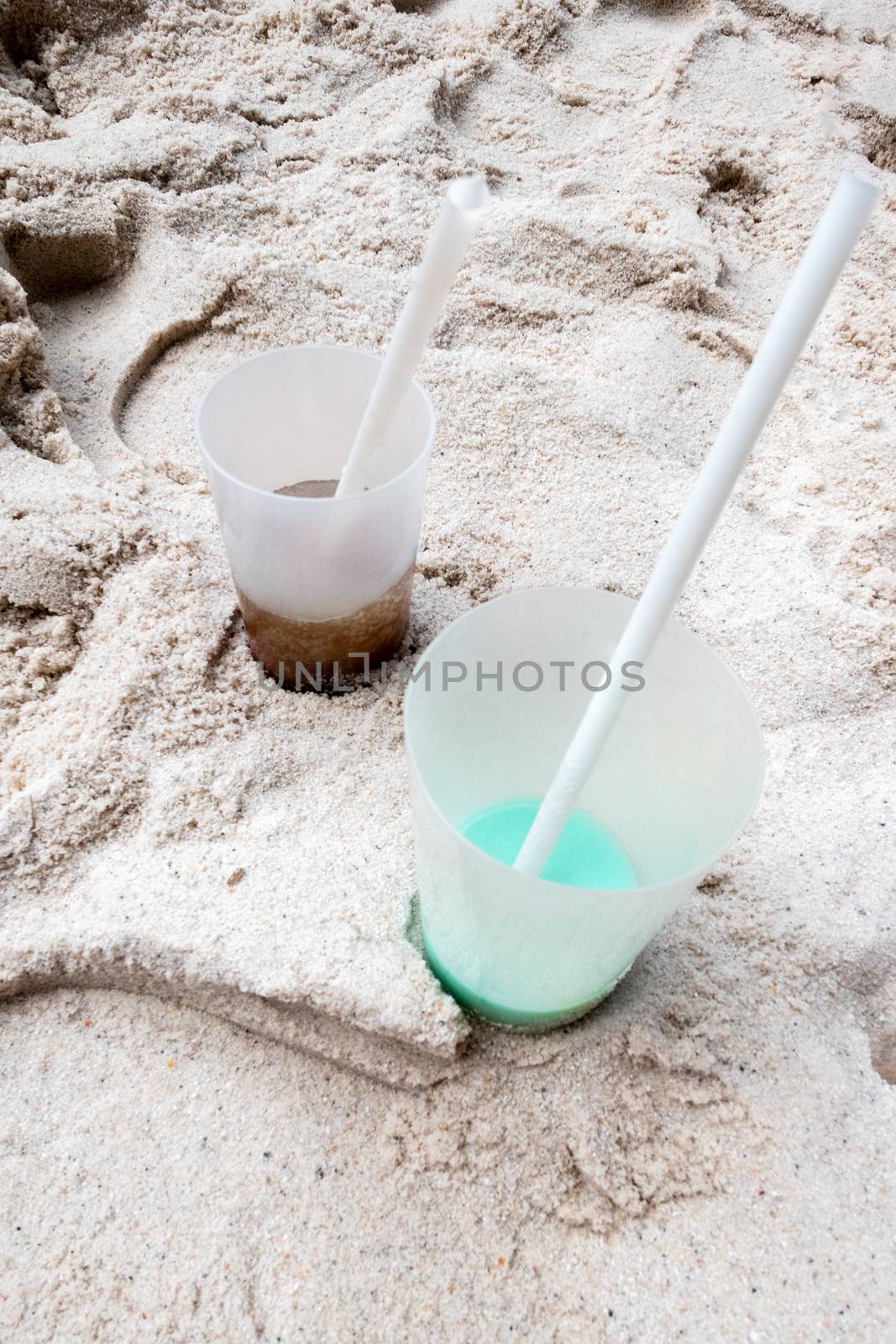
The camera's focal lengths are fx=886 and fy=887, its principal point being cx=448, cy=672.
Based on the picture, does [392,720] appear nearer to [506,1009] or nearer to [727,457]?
[506,1009]

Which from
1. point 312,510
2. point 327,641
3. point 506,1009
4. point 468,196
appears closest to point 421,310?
point 468,196

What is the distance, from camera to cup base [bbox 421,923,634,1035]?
746 millimetres

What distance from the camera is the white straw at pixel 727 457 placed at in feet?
1.24

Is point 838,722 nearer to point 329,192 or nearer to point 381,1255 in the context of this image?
point 381,1255

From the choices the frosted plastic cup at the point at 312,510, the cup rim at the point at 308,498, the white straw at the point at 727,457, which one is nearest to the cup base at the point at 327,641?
the frosted plastic cup at the point at 312,510

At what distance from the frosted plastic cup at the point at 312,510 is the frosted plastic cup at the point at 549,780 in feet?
0.63

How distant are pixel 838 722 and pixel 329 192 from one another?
1222 mm

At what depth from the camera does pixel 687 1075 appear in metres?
0.74

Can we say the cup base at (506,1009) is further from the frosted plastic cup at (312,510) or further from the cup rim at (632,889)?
the frosted plastic cup at (312,510)

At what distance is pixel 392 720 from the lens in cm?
98

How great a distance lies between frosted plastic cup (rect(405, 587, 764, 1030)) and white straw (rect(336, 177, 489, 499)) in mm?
196

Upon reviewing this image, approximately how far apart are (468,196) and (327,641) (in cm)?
51

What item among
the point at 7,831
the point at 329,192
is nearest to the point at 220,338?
the point at 329,192

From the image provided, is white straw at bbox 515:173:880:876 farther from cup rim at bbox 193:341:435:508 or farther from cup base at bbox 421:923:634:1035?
cup rim at bbox 193:341:435:508
